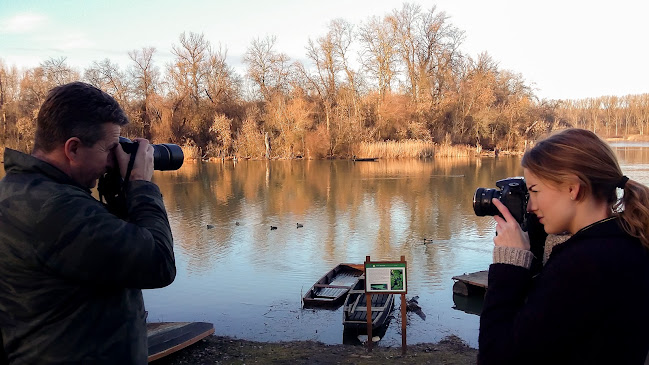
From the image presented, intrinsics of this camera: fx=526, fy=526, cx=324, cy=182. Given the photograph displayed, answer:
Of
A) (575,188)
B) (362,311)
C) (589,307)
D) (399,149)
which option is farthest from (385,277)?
(399,149)

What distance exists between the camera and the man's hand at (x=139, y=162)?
167 cm

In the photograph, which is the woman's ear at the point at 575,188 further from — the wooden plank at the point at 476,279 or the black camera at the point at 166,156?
the wooden plank at the point at 476,279

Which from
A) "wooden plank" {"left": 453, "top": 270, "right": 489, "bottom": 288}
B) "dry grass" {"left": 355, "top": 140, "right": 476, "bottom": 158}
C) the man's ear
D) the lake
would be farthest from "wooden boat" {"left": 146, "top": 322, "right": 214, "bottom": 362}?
"dry grass" {"left": 355, "top": 140, "right": 476, "bottom": 158}

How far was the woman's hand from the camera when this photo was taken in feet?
4.92

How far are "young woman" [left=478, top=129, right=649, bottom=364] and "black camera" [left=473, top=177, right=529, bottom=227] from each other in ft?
0.37

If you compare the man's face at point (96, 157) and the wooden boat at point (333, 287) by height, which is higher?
the man's face at point (96, 157)

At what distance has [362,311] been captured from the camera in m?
7.52

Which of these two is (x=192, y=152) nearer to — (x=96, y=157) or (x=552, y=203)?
(x=96, y=157)

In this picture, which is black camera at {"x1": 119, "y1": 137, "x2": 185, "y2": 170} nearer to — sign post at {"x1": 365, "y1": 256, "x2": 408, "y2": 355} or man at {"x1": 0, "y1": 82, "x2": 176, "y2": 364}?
man at {"x1": 0, "y1": 82, "x2": 176, "y2": 364}

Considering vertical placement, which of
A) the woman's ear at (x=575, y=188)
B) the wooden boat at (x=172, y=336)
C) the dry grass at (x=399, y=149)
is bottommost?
the wooden boat at (x=172, y=336)

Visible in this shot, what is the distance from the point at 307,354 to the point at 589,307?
17.4 ft

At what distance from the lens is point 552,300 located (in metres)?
1.28

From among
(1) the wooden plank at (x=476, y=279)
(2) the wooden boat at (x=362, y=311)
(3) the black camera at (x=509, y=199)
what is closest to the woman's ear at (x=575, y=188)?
(3) the black camera at (x=509, y=199)

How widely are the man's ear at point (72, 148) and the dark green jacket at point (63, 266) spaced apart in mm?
60
